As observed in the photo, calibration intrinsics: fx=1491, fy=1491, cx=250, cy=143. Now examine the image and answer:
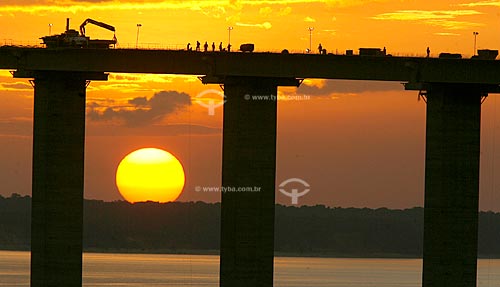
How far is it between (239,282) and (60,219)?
59.7 ft

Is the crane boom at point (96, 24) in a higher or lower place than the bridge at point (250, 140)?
higher

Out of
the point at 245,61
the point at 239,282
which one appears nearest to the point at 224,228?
the point at 239,282

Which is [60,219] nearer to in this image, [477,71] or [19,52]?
[19,52]

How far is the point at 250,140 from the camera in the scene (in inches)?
5290

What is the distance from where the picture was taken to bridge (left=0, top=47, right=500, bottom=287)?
135000mm

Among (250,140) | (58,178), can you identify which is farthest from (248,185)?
(58,178)

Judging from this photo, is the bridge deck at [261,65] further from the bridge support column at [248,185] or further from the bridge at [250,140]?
the bridge support column at [248,185]

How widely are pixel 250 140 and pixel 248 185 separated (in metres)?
4.21

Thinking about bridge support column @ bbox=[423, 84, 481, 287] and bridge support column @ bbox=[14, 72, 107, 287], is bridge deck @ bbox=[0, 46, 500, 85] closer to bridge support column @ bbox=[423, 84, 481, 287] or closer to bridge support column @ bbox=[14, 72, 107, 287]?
bridge support column @ bbox=[14, 72, 107, 287]

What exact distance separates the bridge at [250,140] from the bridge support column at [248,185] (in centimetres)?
9

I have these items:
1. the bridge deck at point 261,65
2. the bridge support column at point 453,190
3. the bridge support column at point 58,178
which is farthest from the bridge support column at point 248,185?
the bridge support column at point 453,190

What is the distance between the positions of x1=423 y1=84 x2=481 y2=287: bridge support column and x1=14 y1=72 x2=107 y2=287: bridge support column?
3262 centimetres

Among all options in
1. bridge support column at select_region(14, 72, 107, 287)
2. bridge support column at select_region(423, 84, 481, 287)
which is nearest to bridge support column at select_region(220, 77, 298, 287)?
bridge support column at select_region(14, 72, 107, 287)

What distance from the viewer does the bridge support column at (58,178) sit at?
13788 cm
